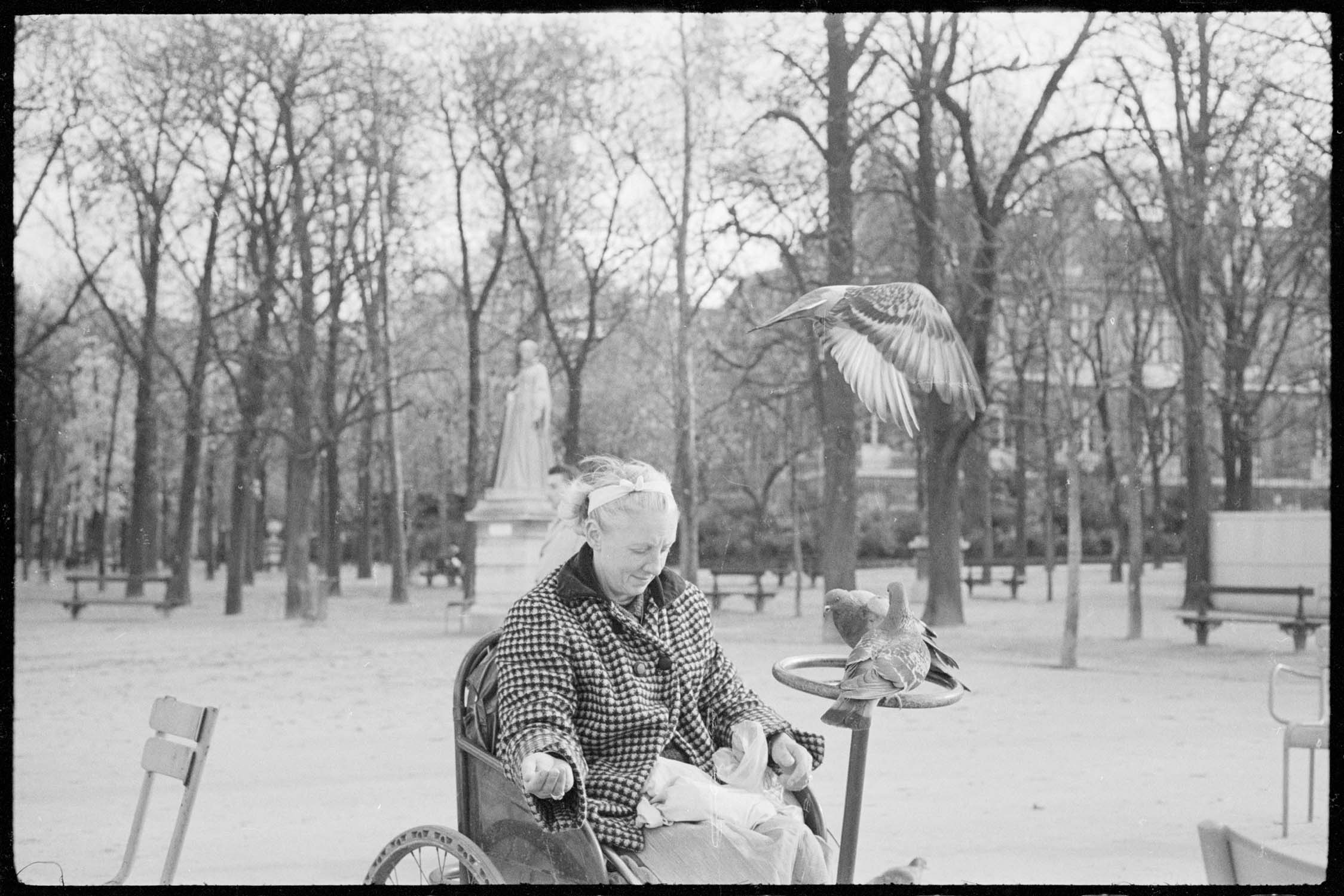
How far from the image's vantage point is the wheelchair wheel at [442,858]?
8.04ft

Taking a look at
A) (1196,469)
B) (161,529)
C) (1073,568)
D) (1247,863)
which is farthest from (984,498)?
(1247,863)

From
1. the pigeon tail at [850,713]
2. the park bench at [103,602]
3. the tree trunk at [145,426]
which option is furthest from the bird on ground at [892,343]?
the tree trunk at [145,426]

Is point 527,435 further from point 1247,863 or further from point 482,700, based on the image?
point 1247,863

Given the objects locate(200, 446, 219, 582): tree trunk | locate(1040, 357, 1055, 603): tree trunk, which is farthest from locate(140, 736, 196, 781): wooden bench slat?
locate(200, 446, 219, 582): tree trunk

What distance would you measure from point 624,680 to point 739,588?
1805 cm

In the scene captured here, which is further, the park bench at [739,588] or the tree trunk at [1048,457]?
the park bench at [739,588]

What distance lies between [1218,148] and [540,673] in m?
14.9

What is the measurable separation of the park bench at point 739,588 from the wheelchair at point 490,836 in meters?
11.9

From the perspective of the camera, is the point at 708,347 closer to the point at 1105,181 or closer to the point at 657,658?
the point at 1105,181

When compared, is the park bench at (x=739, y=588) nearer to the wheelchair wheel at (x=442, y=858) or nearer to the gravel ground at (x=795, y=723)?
the gravel ground at (x=795, y=723)

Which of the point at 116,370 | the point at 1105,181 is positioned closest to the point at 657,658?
the point at 1105,181

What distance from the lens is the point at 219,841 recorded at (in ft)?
16.6

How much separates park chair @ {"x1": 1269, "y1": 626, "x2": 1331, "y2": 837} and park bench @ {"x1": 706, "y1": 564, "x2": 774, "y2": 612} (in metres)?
9.16

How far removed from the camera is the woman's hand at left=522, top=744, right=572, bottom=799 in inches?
93.1
